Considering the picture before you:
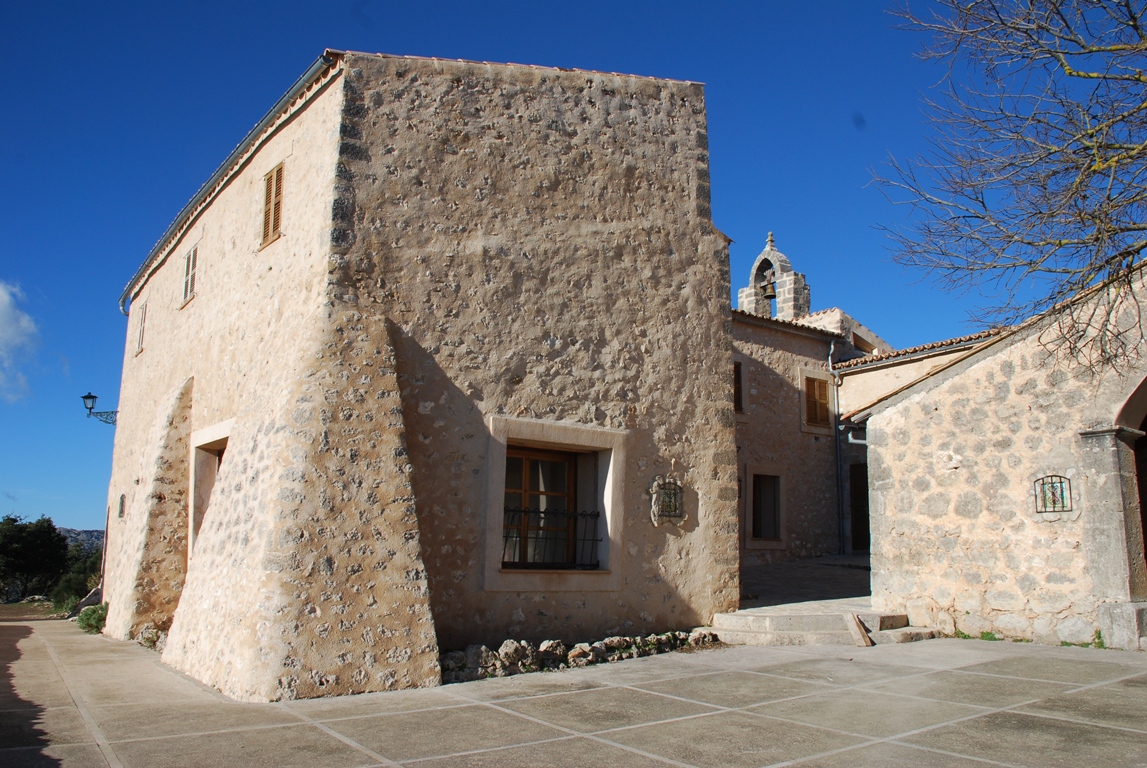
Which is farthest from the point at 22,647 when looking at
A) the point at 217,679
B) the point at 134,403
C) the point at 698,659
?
the point at 698,659

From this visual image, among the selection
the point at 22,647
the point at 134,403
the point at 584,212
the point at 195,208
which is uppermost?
the point at 195,208

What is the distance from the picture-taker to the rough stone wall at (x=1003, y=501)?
25.1ft

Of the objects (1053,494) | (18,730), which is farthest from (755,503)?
(18,730)

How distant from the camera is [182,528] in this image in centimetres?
981

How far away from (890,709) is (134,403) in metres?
11.9

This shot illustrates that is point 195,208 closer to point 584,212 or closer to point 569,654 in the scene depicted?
point 584,212

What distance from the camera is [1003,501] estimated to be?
8320 millimetres

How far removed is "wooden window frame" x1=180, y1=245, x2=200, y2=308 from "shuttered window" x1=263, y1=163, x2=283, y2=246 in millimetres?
A: 2538

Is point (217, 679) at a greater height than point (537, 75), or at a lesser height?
lesser

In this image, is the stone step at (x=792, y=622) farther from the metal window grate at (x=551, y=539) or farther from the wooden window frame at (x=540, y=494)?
the wooden window frame at (x=540, y=494)

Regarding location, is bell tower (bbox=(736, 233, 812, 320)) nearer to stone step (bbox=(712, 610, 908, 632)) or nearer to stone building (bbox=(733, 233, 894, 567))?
stone building (bbox=(733, 233, 894, 567))

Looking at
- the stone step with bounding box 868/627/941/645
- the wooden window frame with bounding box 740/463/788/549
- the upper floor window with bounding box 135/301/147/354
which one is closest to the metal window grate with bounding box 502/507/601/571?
the stone step with bounding box 868/627/941/645

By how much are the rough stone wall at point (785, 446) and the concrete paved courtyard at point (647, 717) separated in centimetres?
945

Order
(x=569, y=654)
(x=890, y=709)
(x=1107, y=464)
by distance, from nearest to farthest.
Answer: (x=890, y=709), (x=569, y=654), (x=1107, y=464)
